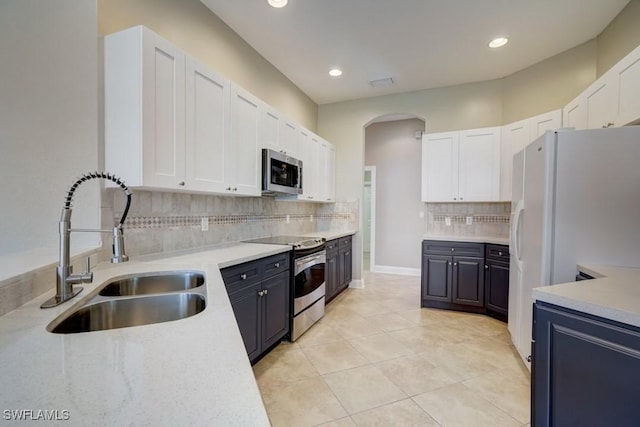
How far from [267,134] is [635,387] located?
291 centimetres

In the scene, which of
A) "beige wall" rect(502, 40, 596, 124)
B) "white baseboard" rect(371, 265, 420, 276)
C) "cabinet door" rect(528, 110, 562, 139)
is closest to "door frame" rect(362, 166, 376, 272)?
"white baseboard" rect(371, 265, 420, 276)

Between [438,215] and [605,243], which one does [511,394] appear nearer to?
[605,243]

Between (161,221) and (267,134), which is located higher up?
(267,134)

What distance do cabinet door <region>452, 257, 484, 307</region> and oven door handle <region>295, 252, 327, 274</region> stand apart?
1638 millimetres

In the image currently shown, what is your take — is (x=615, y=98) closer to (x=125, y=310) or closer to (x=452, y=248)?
(x=452, y=248)

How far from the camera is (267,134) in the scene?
298 centimetres

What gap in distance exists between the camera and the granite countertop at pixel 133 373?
485 mm

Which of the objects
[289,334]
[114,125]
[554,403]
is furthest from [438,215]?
Result: [114,125]

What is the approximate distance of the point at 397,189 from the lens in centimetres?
574

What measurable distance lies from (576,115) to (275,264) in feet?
10.2

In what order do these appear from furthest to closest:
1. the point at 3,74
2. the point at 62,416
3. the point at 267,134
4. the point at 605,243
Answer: the point at 267,134
the point at 605,243
the point at 3,74
the point at 62,416

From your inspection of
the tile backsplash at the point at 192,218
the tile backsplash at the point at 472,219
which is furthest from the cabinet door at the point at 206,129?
the tile backsplash at the point at 472,219

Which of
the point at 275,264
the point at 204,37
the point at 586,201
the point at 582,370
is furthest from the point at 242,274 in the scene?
the point at 586,201

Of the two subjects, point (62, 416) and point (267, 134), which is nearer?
point (62, 416)
